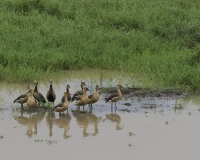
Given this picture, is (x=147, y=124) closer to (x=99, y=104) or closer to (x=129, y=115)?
(x=129, y=115)

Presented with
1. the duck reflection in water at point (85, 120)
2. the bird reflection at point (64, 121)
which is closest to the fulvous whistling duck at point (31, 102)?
the bird reflection at point (64, 121)

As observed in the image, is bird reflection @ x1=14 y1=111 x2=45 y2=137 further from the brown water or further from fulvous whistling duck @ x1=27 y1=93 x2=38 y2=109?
fulvous whistling duck @ x1=27 y1=93 x2=38 y2=109

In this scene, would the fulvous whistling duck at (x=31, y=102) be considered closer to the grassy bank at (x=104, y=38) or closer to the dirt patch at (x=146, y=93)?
the dirt patch at (x=146, y=93)

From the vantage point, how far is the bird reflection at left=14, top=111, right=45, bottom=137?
1112 centimetres

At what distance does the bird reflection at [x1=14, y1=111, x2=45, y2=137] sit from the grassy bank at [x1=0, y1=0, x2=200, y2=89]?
2.46 metres

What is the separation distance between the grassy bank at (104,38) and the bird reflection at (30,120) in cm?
246

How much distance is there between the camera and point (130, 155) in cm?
952

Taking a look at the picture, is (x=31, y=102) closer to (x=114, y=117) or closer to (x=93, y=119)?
(x=93, y=119)

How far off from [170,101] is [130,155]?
374 centimetres

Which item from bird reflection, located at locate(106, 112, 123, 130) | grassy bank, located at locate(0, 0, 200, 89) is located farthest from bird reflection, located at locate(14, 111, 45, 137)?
grassy bank, located at locate(0, 0, 200, 89)

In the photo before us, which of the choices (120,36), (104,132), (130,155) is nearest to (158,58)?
(120,36)

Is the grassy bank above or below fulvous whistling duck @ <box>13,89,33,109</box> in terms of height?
above

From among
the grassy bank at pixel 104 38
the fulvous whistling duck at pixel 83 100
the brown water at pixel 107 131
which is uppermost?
the grassy bank at pixel 104 38

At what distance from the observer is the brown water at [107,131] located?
Answer: 9.61 metres
